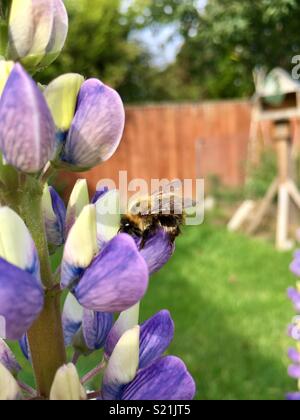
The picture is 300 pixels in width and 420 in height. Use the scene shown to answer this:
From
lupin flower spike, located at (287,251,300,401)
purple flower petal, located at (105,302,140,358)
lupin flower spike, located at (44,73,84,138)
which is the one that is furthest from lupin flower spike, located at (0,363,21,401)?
lupin flower spike, located at (287,251,300,401)

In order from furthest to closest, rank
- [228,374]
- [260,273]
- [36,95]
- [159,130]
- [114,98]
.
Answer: [159,130]
[260,273]
[228,374]
[114,98]
[36,95]

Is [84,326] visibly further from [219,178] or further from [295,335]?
[219,178]

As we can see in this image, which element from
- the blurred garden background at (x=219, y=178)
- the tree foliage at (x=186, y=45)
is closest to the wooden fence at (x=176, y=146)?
the blurred garden background at (x=219, y=178)

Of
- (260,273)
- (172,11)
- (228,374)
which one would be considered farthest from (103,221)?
(260,273)

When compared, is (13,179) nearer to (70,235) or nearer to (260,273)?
(70,235)

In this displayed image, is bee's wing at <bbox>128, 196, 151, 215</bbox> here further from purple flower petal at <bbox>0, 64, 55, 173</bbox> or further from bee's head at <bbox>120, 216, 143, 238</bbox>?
purple flower petal at <bbox>0, 64, 55, 173</bbox>
